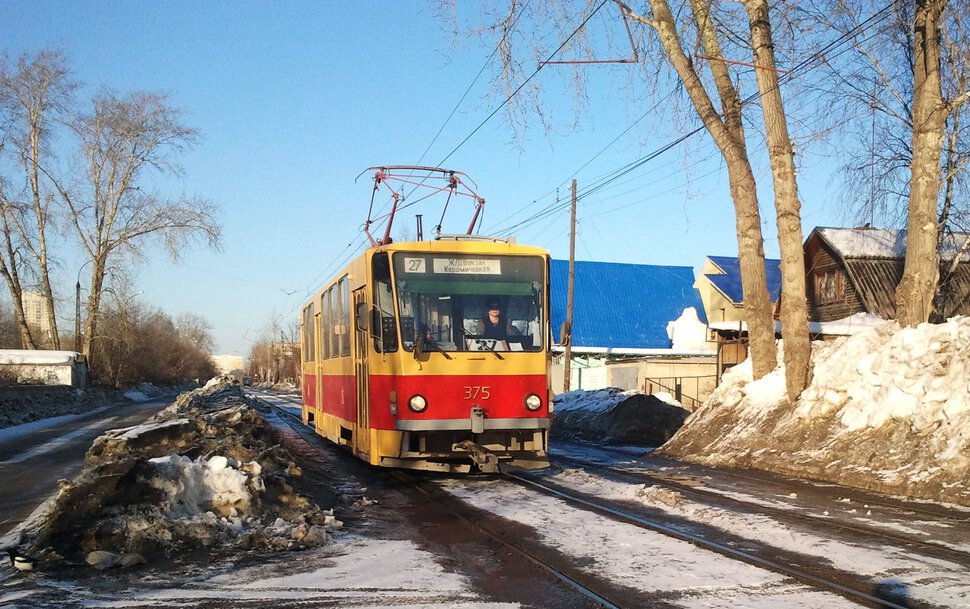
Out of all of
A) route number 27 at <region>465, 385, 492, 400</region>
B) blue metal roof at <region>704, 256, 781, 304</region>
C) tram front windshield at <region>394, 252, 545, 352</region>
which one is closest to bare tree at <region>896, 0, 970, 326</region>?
tram front windshield at <region>394, 252, 545, 352</region>

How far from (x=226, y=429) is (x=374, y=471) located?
8.38 feet

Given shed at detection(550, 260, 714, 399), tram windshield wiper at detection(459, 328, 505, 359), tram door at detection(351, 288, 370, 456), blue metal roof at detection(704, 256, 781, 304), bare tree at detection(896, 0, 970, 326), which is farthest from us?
shed at detection(550, 260, 714, 399)

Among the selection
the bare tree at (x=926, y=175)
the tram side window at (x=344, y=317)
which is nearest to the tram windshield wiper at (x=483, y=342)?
the tram side window at (x=344, y=317)

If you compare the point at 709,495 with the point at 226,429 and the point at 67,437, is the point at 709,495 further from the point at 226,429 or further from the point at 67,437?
the point at 67,437

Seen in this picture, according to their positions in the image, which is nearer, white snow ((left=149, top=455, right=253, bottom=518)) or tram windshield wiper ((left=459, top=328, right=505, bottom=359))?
white snow ((left=149, top=455, right=253, bottom=518))

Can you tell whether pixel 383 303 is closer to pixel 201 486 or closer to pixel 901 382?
pixel 201 486

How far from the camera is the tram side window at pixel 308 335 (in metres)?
18.9

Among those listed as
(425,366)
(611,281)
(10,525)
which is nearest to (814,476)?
(425,366)

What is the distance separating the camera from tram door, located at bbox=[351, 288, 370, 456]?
38.7 ft

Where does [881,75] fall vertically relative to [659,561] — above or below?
above

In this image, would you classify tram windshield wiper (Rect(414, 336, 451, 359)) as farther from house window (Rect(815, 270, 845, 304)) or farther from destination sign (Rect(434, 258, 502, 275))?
house window (Rect(815, 270, 845, 304))

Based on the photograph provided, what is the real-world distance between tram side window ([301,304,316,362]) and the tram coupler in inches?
317

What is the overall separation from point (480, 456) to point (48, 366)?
1762 inches

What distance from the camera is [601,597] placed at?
5.84 m
